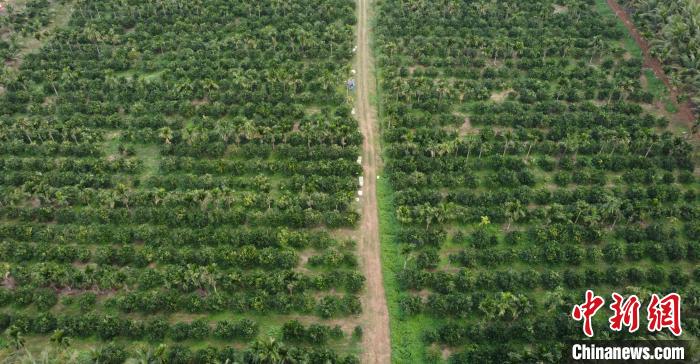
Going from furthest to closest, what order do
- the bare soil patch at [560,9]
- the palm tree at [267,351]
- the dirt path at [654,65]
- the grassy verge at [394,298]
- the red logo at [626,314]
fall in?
the bare soil patch at [560,9], the dirt path at [654,65], the grassy verge at [394,298], the red logo at [626,314], the palm tree at [267,351]

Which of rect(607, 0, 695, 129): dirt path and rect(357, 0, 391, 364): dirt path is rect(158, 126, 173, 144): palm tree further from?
rect(607, 0, 695, 129): dirt path

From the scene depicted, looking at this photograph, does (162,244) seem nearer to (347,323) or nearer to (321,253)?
(321,253)

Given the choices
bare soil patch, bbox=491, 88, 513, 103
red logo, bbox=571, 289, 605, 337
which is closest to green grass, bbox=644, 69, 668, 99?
bare soil patch, bbox=491, 88, 513, 103

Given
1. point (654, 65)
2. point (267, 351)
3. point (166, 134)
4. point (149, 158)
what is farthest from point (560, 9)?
point (267, 351)

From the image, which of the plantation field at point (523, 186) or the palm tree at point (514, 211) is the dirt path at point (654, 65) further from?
the palm tree at point (514, 211)

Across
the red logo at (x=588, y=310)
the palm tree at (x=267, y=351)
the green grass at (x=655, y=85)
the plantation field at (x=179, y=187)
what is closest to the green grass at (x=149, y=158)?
the plantation field at (x=179, y=187)

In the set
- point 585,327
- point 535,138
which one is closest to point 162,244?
point 585,327

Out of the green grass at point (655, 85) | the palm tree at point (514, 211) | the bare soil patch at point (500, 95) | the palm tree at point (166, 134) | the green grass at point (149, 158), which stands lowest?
the palm tree at point (514, 211)
